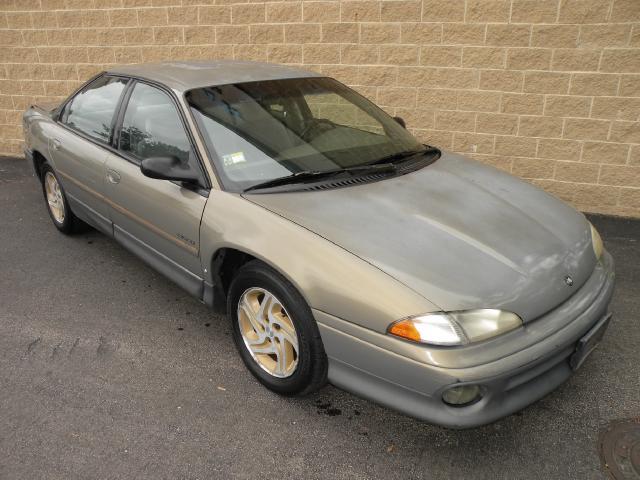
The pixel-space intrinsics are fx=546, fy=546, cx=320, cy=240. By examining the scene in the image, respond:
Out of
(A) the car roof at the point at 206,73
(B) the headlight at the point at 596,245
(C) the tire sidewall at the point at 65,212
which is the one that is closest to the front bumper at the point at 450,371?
(B) the headlight at the point at 596,245

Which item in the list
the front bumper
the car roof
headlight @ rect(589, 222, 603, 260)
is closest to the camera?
the front bumper

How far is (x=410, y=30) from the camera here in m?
5.54

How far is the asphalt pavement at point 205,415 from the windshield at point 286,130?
1140 millimetres

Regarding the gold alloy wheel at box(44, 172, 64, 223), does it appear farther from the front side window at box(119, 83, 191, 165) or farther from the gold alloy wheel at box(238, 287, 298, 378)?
the gold alloy wheel at box(238, 287, 298, 378)

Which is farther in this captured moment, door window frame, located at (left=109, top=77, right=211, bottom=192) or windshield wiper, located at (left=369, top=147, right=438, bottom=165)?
windshield wiper, located at (left=369, top=147, right=438, bottom=165)

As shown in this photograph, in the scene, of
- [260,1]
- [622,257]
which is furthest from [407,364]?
[260,1]

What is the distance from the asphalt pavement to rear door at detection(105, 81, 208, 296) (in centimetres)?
45

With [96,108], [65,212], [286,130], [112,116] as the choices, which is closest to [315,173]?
[286,130]

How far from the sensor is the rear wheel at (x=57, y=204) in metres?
4.76

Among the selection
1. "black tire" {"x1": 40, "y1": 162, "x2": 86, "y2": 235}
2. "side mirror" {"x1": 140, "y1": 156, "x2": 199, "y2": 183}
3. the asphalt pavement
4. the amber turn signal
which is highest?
"side mirror" {"x1": 140, "y1": 156, "x2": 199, "y2": 183}

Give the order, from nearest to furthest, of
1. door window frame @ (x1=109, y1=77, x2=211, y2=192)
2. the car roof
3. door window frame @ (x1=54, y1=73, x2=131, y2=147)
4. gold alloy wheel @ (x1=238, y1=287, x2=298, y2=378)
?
gold alloy wheel @ (x1=238, y1=287, x2=298, y2=378), door window frame @ (x1=109, y1=77, x2=211, y2=192), the car roof, door window frame @ (x1=54, y1=73, x2=131, y2=147)

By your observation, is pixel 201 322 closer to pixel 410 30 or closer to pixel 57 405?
pixel 57 405

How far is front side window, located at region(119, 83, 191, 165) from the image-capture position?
325cm

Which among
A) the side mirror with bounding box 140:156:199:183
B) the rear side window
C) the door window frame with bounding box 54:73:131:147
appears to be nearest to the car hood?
the side mirror with bounding box 140:156:199:183
